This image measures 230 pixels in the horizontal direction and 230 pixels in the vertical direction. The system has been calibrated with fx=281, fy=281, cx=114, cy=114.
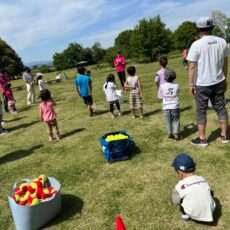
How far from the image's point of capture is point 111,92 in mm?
9234

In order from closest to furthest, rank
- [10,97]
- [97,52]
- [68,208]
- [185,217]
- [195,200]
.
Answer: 1. [195,200]
2. [185,217]
3. [68,208]
4. [10,97]
5. [97,52]

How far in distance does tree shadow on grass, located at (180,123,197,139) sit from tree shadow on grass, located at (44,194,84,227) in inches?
128

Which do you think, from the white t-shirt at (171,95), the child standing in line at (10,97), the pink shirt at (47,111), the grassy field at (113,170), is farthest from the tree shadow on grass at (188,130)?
the child standing in line at (10,97)

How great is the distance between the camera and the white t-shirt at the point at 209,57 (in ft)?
17.7

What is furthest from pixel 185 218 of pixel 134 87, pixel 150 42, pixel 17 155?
pixel 150 42

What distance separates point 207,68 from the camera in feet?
18.2

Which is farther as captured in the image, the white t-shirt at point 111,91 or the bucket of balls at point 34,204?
the white t-shirt at point 111,91

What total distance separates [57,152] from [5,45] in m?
65.2

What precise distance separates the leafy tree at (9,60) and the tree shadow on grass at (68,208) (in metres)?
59.9

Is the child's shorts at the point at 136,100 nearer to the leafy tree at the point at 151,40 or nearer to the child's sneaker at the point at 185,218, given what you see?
the child's sneaker at the point at 185,218

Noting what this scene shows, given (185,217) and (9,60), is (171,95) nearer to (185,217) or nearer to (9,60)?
(185,217)

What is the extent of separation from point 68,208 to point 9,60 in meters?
62.6

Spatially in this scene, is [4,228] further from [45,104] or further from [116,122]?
[116,122]

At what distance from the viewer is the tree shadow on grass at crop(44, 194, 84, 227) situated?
4.26 meters
